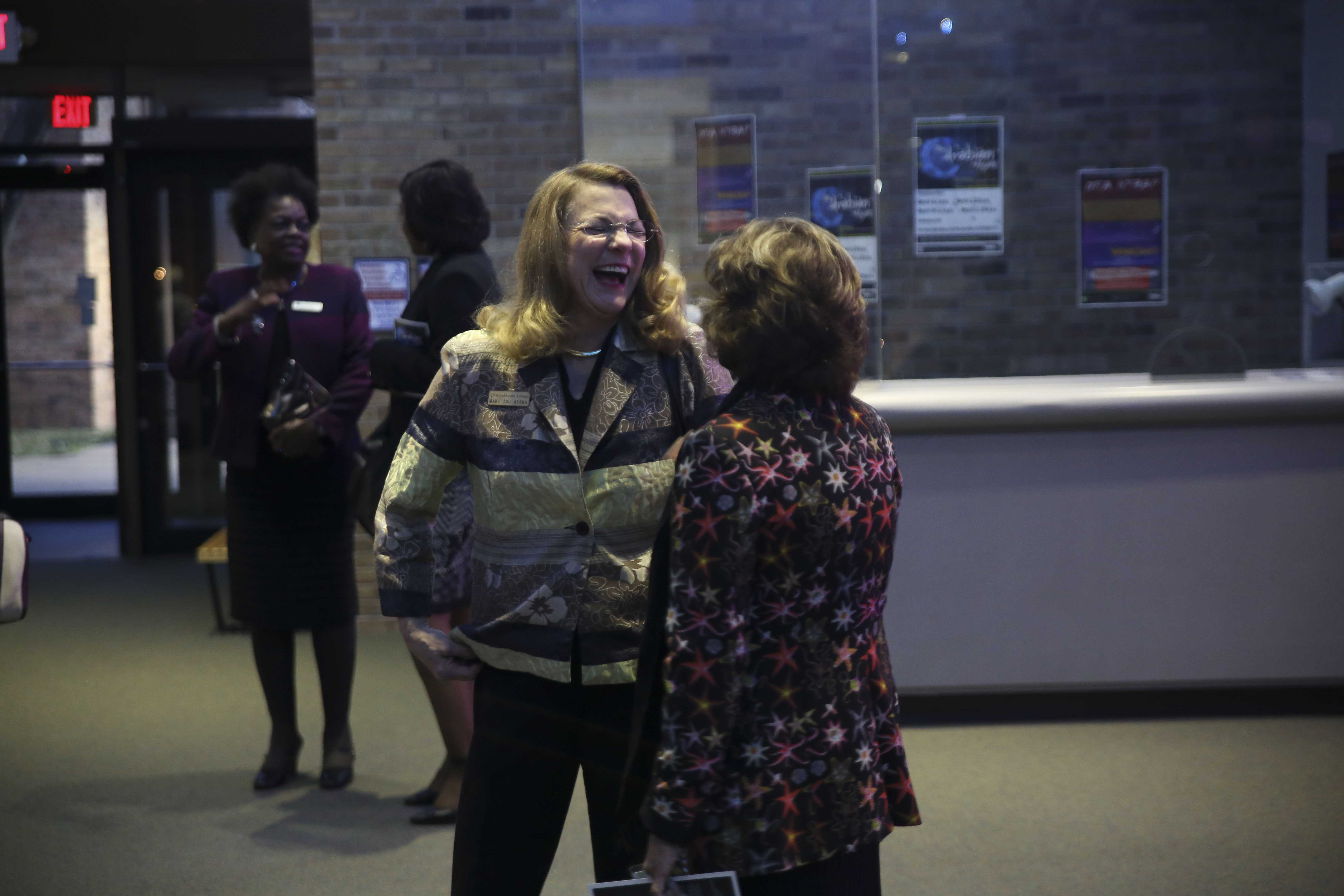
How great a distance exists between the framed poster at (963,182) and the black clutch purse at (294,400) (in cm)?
243

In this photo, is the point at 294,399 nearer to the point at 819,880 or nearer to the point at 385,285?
the point at 385,285

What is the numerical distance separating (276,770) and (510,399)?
2.31m

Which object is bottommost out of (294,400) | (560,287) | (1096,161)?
(294,400)

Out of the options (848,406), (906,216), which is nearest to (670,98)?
(906,216)

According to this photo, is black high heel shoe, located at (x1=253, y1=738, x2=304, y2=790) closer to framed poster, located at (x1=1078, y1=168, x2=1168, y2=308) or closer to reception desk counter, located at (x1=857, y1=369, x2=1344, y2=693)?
reception desk counter, located at (x1=857, y1=369, x2=1344, y2=693)

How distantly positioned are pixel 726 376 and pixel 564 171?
0.40m

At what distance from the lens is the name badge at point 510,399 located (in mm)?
1838

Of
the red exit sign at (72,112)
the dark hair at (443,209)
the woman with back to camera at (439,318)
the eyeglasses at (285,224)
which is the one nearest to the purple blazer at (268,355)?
the eyeglasses at (285,224)

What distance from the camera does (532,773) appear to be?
6.11 feet

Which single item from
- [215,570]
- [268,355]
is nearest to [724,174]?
[268,355]

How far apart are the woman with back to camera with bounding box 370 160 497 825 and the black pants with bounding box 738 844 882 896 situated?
1502 mm

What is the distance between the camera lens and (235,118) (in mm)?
7551

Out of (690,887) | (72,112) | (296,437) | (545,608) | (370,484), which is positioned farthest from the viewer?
(72,112)

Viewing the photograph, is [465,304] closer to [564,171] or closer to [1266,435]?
[564,171]
